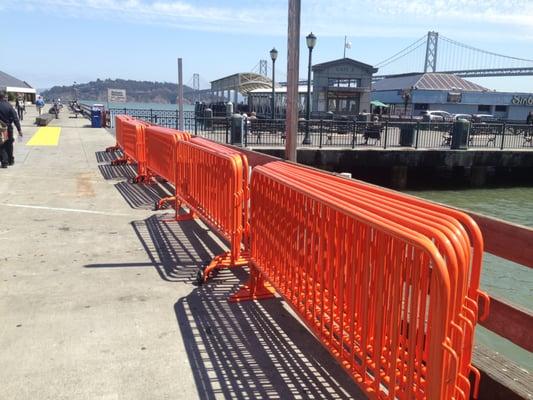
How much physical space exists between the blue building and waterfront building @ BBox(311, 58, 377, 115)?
1122 inches

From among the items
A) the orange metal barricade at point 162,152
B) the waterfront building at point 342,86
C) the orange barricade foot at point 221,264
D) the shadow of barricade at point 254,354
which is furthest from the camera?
the waterfront building at point 342,86

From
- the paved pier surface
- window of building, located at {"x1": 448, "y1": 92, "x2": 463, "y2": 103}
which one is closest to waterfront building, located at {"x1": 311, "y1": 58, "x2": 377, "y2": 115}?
the paved pier surface

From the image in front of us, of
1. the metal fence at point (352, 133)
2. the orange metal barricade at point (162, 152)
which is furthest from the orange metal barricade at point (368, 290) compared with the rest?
the metal fence at point (352, 133)

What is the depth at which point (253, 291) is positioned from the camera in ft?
16.2

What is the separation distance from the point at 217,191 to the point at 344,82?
34.0m

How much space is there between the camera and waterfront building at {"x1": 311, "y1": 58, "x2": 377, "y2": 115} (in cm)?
3672

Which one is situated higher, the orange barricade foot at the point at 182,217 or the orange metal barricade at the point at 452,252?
the orange metal barricade at the point at 452,252

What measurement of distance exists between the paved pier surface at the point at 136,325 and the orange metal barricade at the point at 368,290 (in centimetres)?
45

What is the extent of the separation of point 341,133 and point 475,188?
787 centimetres

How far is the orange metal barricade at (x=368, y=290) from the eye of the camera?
7.48 feet

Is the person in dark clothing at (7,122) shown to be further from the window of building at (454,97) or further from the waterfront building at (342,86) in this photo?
the window of building at (454,97)

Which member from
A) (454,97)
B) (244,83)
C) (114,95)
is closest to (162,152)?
(114,95)

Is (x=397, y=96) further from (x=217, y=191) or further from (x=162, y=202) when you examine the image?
(x=217, y=191)

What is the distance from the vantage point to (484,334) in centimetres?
659
